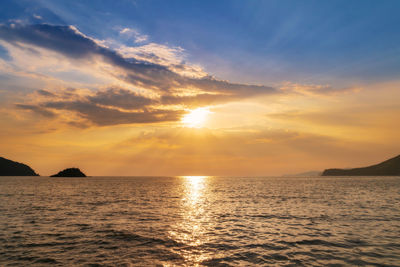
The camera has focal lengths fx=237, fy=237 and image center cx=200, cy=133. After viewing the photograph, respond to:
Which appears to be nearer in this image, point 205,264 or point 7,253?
point 205,264

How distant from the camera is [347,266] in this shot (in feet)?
54.6

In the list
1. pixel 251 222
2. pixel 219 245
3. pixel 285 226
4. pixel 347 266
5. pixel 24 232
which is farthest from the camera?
pixel 251 222

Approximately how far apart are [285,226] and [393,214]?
2163 centimetres

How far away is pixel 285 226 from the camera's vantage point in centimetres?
2959

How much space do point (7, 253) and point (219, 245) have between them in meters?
17.7

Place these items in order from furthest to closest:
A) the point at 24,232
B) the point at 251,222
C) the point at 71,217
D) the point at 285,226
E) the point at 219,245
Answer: the point at 71,217 → the point at 251,222 → the point at 285,226 → the point at 24,232 → the point at 219,245

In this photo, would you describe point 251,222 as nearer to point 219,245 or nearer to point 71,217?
point 219,245

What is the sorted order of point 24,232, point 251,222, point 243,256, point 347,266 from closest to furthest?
point 347,266
point 243,256
point 24,232
point 251,222

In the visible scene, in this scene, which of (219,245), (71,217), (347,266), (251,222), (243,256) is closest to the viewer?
(347,266)

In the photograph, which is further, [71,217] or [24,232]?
[71,217]

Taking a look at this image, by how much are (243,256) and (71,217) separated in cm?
2913

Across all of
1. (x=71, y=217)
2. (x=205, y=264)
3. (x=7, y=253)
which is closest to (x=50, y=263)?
(x=7, y=253)

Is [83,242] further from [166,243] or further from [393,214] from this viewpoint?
[393,214]

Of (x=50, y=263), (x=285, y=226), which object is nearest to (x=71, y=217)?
(x=50, y=263)
